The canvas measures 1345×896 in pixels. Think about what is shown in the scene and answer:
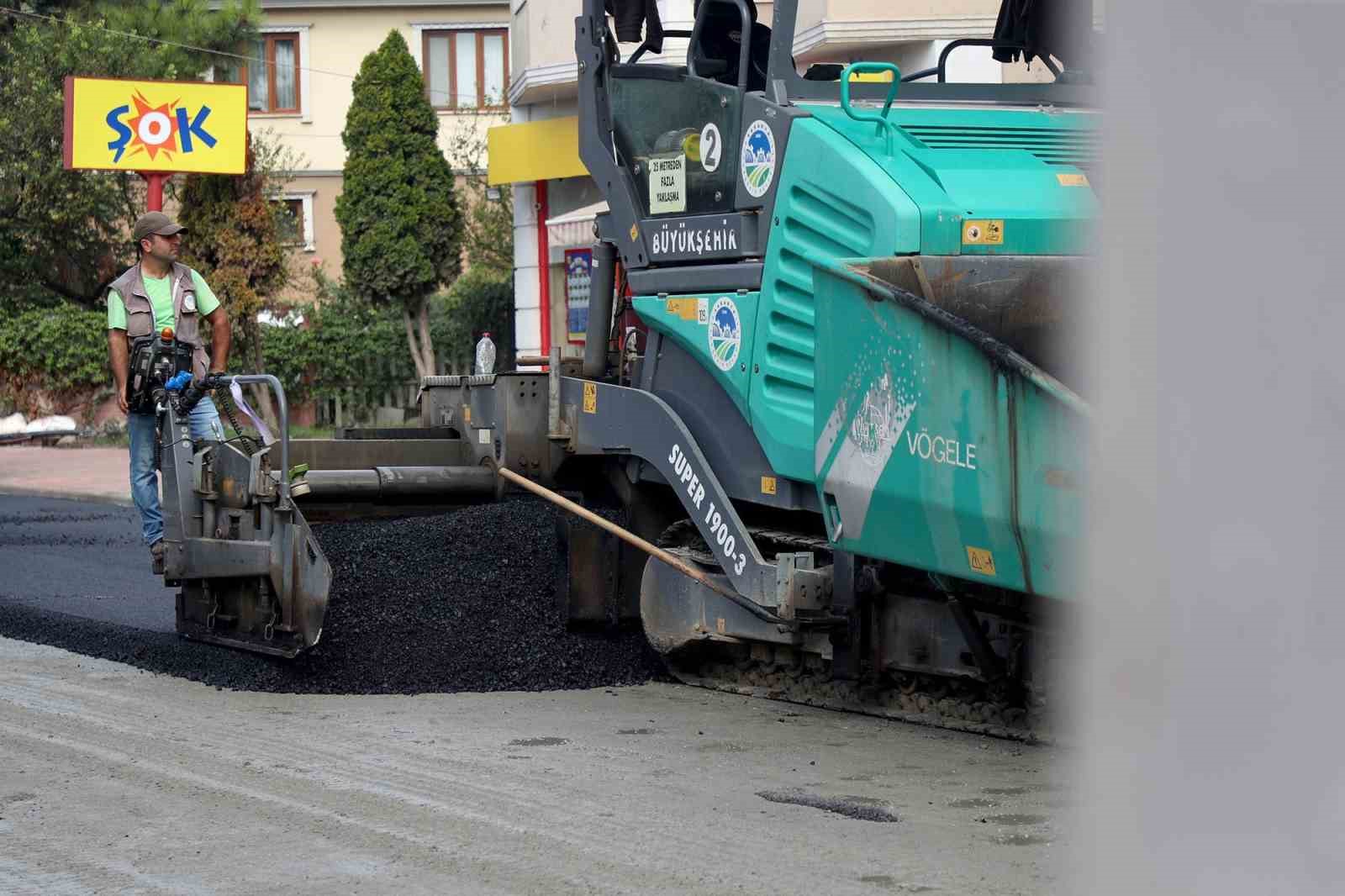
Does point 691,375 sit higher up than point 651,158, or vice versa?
point 651,158

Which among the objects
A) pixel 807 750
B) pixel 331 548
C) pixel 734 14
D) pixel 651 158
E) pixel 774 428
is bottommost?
pixel 807 750

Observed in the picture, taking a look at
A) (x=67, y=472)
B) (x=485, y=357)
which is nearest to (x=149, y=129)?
(x=67, y=472)

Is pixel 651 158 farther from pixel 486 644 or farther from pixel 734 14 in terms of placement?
pixel 486 644

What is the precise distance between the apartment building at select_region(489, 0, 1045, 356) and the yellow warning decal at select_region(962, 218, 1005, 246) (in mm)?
8499

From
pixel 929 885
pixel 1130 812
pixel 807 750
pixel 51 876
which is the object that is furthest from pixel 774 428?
pixel 1130 812

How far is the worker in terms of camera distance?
26.7 feet

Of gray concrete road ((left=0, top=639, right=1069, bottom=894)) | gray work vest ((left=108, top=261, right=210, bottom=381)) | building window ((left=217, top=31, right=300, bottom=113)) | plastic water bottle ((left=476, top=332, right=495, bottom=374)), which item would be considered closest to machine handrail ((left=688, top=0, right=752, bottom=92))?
gray concrete road ((left=0, top=639, right=1069, bottom=894))

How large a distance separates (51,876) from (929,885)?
2251 mm

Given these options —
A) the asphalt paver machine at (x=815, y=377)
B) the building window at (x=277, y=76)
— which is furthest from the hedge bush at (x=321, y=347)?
the asphalt paver machine at (x=815, y=377)

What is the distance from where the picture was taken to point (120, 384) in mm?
Answer: 8195


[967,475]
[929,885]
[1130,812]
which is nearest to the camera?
[1130,812]

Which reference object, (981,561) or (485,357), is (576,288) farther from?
(981,561)

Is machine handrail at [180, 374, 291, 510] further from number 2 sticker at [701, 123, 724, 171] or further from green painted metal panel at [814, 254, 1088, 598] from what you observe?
green painted metal panel at [814, 254, 1088, 598]

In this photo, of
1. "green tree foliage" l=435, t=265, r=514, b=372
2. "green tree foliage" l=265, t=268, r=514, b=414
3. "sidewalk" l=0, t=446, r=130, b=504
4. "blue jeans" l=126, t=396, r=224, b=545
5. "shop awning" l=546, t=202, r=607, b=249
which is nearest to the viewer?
"blue jeans" l=126, t=396, r=224, b=545
